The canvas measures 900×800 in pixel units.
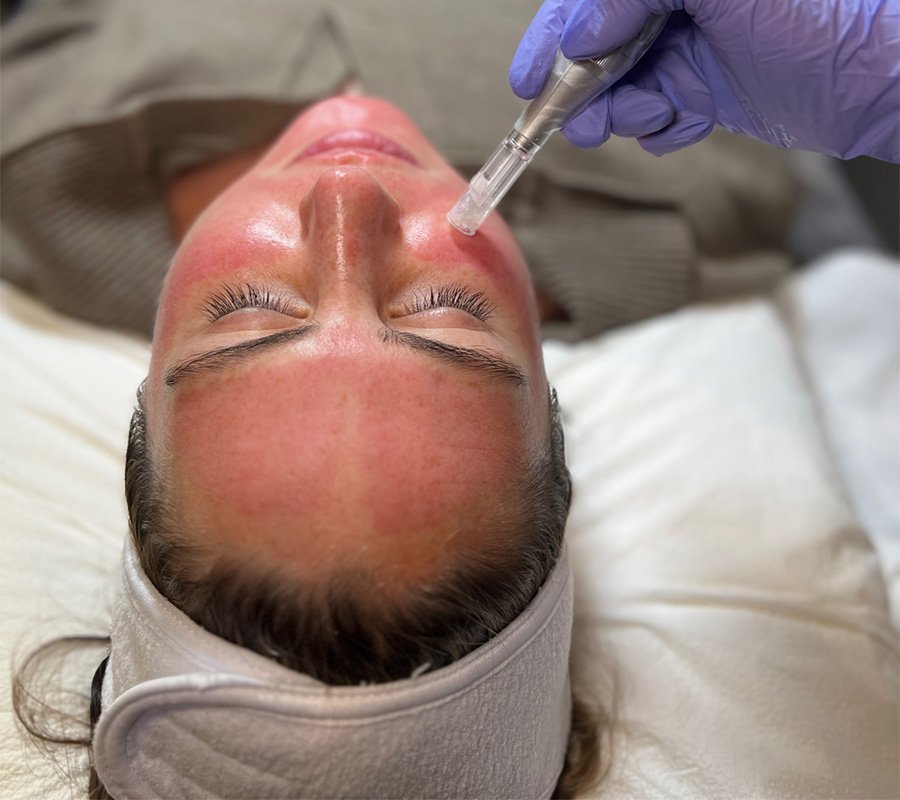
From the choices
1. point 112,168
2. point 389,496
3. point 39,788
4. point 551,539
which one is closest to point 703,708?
point 551,539

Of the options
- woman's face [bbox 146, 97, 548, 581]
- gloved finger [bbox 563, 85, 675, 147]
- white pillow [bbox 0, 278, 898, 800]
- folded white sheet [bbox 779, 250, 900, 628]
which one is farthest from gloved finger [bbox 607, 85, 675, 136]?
folded white sheet [bbox 779, 250, 900, 628]

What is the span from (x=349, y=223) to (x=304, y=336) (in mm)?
131

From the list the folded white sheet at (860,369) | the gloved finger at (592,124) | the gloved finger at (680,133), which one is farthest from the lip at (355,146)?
the folded white sheet at (860,369)

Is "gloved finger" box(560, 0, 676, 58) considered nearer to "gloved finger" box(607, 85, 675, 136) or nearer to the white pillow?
"gloved finger" box(607, 85, 675, 136)

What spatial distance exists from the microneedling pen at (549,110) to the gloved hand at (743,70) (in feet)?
0.07

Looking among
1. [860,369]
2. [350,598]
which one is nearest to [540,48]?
[350,598]

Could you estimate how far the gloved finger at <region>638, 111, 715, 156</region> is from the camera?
108 cm

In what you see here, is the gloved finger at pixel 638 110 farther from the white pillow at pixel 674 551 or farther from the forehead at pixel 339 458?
the white pillow at pixel 674 551

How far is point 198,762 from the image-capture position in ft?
2.82

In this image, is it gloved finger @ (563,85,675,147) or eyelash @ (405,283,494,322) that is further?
gloved finger @ (563,85,675,147)

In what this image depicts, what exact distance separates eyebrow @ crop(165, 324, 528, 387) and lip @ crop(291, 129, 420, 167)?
32 centimetres

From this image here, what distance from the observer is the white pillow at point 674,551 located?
1104 millimetres

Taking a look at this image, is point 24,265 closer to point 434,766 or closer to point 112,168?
point 112,168

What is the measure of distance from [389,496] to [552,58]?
1.74 feet
